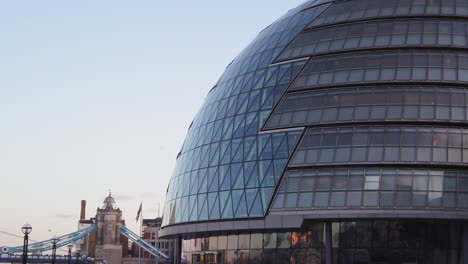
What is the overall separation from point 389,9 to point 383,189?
55.0 feet

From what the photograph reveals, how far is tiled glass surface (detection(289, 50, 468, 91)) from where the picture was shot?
55.8 meters

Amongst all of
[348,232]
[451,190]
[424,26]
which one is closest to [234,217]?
[348,232]

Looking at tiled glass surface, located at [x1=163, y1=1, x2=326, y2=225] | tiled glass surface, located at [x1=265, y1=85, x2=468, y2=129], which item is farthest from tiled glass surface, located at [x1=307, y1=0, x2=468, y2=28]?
tiled glass surface, located at [x1=265, y1=85, x2=468, y2=129]

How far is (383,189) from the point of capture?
171 feet

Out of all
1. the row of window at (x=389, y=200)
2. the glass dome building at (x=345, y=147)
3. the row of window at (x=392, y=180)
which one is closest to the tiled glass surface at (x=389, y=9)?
the glass dome building at (x=345, y=147)

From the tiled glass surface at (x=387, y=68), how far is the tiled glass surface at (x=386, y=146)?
4259 millimetres

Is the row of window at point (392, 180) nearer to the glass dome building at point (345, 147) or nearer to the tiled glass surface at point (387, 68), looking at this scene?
the glass dome building at point (345, 147)

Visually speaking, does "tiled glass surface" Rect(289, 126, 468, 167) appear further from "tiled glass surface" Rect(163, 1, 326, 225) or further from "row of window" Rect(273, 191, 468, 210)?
"tiled glass surface" Rect(163, 1, 326, 225)

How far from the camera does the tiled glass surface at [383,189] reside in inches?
2025

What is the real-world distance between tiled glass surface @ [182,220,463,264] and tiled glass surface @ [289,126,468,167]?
4.47 meters

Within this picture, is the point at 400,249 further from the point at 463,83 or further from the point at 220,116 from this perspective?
the point at 220,116

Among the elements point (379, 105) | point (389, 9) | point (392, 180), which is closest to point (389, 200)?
point (392, 180)

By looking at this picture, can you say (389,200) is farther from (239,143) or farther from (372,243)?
(239,143)

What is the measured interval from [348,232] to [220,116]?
18.1 meters
